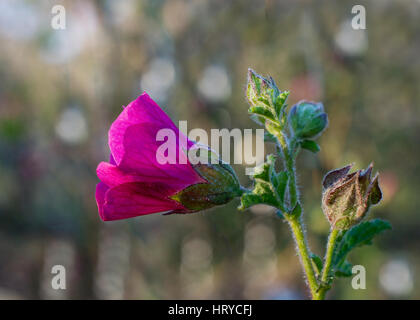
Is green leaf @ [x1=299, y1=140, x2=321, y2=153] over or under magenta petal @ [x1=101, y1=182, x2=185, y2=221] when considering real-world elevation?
over

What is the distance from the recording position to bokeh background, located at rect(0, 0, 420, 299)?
4.07 metres

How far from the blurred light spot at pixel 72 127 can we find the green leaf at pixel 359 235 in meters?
4.18

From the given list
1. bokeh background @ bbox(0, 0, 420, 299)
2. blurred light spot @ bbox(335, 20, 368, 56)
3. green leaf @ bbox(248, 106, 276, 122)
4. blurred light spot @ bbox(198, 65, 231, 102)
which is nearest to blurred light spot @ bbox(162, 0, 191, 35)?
bokeh background @ bbox(0, 0, 420, 299)

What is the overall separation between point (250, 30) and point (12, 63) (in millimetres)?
6757

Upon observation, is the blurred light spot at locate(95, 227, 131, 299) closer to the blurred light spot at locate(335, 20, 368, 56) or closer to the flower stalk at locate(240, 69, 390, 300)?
the blurred light spot at locate(335, 20, 368, 56)

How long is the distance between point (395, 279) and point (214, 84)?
272 centimetres

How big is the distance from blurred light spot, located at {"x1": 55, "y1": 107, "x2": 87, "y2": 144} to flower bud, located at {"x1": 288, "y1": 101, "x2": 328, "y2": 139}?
160 inches

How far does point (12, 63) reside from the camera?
9641mm

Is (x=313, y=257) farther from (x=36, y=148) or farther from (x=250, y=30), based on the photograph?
(x=36, y=148)

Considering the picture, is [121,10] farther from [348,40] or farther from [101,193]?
[101,193]

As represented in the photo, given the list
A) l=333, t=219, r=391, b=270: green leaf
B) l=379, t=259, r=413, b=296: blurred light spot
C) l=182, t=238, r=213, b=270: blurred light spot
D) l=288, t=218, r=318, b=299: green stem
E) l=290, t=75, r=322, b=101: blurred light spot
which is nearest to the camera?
l=288, t=218, r=318, b=299: green stem

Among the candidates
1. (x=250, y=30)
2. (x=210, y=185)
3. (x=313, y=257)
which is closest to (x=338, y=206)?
(x=313, y=257)

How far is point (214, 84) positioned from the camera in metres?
4.85

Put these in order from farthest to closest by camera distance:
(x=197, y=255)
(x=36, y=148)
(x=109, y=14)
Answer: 1. (x=36, y=148)
2. (x=197, y=255)
3. (x=109, y=14)
